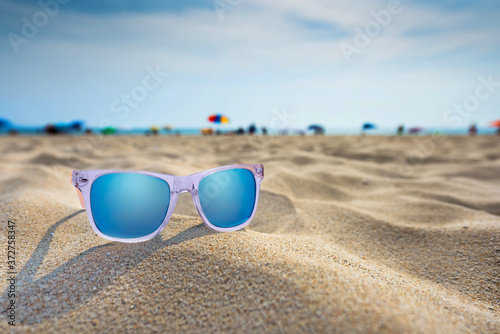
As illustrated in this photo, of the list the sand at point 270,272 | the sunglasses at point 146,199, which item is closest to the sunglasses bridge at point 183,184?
the sunglasses at point 146,199

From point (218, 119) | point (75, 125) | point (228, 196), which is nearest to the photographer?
point (228, 196)

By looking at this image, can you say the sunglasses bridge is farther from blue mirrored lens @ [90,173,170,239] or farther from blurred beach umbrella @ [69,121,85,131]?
blurred beach umbrella @ [69,121,85,131]

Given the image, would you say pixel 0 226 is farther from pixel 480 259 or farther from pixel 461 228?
pixel 461 228

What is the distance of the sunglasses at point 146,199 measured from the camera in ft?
4.26

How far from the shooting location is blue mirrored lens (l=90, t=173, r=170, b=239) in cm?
131

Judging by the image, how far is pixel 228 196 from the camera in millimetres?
1490

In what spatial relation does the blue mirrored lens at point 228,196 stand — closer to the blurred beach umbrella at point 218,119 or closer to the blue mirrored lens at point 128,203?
the blue mirrored lens at point 128,203

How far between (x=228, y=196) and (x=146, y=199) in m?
0.43

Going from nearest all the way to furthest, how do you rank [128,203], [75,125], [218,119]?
[128,203]
[218,119]
[75,125]

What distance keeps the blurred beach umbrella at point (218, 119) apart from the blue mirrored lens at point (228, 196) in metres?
11.9

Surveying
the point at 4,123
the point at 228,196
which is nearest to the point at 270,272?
the point at 228,196

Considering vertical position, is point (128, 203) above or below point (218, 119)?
below

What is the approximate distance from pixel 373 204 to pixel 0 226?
8.84ft

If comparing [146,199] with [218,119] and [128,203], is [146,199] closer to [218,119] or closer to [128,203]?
[128,203]
